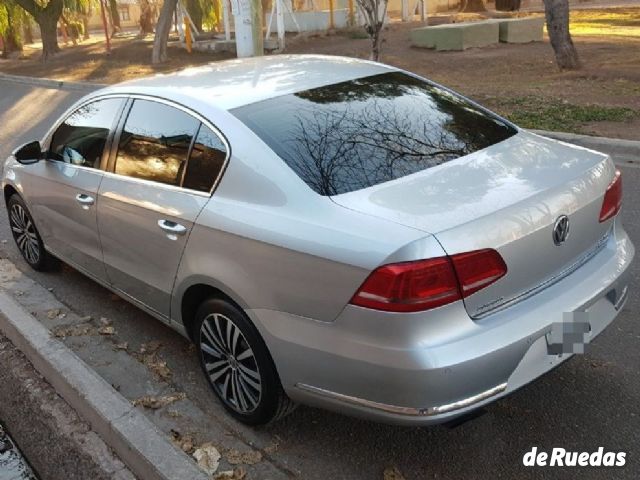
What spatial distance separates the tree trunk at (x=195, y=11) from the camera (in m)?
23.6

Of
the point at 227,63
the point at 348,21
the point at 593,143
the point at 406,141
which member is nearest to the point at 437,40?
the point at 348,21

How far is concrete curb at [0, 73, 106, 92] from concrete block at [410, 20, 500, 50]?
8.47 metres

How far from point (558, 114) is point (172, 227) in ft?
23.4

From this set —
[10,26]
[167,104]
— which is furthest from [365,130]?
[10,26]

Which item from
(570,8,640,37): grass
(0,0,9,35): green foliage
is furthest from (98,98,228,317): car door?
(0,0,9,35): green foliage

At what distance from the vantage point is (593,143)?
7406 mm

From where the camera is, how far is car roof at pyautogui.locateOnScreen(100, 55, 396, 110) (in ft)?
11.5

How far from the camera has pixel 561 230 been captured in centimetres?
278

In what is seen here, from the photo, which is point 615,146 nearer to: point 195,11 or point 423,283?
point 423,283

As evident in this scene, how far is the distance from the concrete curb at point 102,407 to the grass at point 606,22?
57.9ft

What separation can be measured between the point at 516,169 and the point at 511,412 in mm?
1165

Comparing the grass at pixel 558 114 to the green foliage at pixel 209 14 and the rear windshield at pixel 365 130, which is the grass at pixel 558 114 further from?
the green foliage at pixel 209 14

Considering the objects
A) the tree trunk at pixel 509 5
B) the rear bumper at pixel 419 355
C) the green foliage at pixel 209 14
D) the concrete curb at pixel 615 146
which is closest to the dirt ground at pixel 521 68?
the concrete curb at pixel 615 146

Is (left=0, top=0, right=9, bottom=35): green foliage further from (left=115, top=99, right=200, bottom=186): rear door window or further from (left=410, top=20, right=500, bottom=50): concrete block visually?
(left=115, top=99, right=200, bottom=186): rear door window
